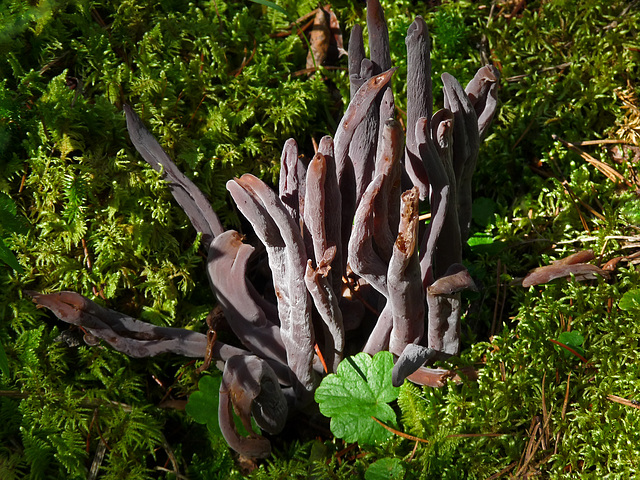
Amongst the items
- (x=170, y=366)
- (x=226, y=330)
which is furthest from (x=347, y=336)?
(x=170, y=366)

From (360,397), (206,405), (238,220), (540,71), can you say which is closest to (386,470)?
(360,397)

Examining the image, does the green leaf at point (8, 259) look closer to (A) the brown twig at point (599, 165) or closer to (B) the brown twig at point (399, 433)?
(B) the brown twig at point (399, 433)

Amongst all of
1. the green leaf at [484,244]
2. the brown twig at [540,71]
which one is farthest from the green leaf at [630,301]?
the brown twig at [540,71]

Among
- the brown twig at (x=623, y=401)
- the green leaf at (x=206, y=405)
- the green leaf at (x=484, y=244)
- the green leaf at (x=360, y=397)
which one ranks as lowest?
the brown twig at (x=623, y=401)

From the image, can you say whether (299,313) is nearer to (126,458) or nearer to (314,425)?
(314,425)

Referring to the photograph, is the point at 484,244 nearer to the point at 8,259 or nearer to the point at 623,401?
the point at 623,401

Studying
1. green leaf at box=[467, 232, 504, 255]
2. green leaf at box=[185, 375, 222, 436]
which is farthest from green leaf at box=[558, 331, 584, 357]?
green leaf at box=[185, 375, 222, 436]
